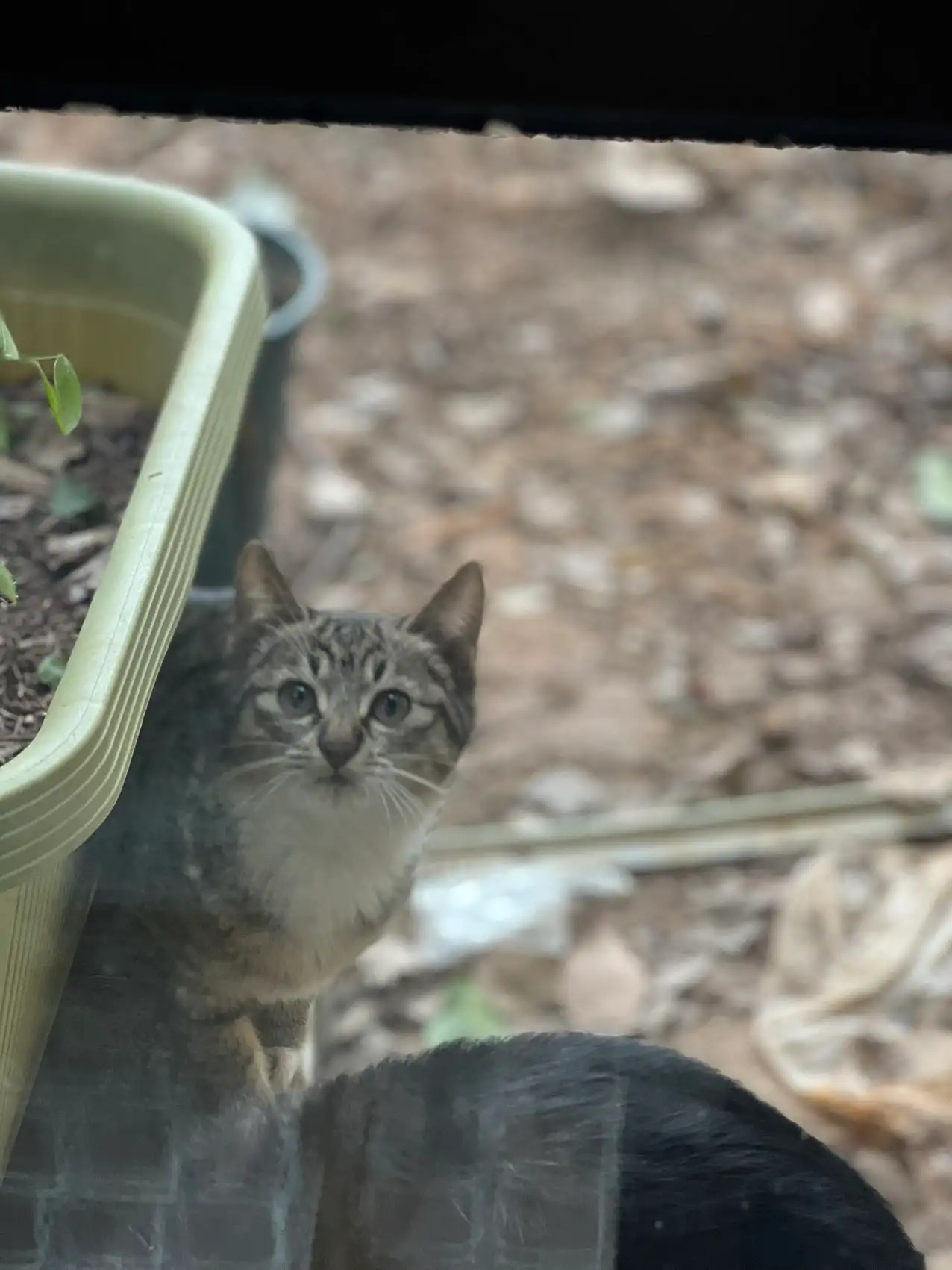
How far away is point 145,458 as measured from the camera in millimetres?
964

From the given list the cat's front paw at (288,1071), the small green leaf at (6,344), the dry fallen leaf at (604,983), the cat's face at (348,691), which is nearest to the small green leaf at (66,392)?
the small green leaf at (6,344)

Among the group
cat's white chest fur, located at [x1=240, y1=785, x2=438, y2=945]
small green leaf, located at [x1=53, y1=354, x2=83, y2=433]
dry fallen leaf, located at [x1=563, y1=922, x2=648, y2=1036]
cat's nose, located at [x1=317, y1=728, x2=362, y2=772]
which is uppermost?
small green leaf, located at [x1=53, y1=354, x2=83, y2=433]

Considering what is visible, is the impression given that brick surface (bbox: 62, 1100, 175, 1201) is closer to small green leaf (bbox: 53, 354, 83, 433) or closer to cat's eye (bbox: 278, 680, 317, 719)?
cat's eye (bbox: 278, 680, 317, 719)

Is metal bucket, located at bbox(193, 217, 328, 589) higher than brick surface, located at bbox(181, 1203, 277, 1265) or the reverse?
higher

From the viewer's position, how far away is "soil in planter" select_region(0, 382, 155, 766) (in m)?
0.85

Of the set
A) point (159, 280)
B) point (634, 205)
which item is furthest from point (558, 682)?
point (634, 205)

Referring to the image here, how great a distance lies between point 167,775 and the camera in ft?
2.84

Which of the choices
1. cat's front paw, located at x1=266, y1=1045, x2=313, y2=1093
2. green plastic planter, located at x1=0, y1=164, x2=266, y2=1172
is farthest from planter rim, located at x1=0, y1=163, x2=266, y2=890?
cat's front paw, located at x1=266, y1=1045, x2=313, y2=1093

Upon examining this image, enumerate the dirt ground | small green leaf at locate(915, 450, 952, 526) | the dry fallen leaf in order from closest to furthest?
the dry fallen leaf, the dirt ground, small green leaf at locate(915, 450, 952, 526)

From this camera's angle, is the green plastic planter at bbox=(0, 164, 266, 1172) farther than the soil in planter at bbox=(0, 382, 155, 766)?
No

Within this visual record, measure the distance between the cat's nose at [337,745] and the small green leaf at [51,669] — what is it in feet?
0.50

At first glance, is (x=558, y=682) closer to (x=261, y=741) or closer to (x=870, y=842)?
(x=870, y=842)

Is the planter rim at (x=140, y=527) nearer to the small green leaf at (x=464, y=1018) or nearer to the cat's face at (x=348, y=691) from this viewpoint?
the cat's face at (x=348, y=691)

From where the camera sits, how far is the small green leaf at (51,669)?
0.83m
